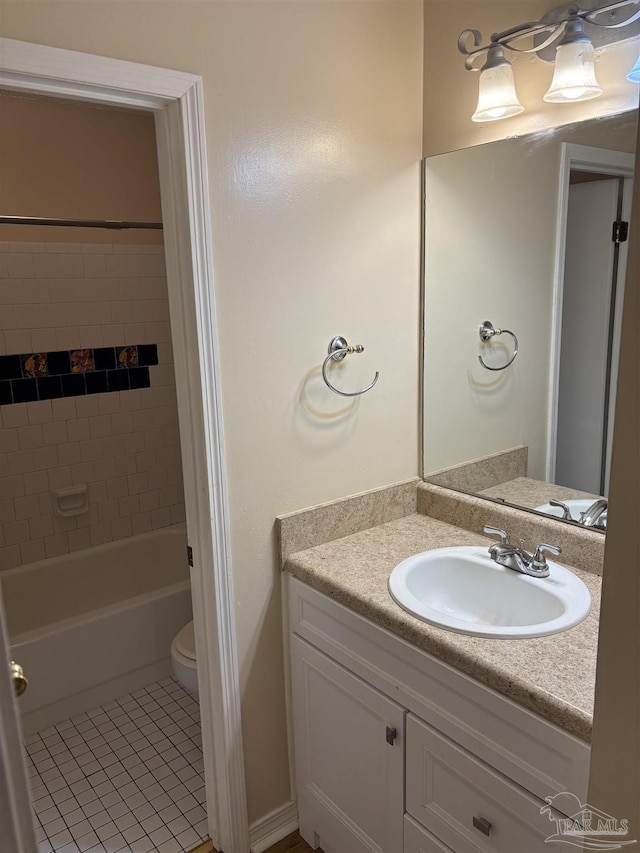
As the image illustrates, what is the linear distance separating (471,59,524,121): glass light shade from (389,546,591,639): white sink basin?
3.85 feet

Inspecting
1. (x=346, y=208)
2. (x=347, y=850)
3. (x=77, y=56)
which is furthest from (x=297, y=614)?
(x=77, y=56)

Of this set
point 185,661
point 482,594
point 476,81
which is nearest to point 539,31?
point 476,81

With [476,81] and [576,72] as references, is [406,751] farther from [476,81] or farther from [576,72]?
[476,81]

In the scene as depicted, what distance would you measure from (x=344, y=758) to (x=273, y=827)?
445mm

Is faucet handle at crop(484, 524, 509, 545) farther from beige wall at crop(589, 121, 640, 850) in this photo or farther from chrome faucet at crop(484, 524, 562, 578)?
beige wall at crop(589, 121, 640, 850)

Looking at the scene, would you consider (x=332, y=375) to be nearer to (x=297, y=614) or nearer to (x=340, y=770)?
(x=297, y=614)

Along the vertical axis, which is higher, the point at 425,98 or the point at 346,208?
the point at 425,98

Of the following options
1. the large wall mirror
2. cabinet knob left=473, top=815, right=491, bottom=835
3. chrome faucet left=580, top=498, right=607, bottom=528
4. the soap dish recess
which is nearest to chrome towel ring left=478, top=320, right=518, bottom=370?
the large wall mirror

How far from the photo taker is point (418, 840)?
58.6 inches

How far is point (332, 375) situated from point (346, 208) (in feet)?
1.53

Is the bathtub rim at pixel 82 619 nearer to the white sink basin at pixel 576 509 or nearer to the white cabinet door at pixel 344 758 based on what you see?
the white cabinet door at pixel 344 758

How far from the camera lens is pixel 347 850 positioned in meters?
1.75

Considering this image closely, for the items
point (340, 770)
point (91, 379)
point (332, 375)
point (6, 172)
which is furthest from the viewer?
point (91, 379)

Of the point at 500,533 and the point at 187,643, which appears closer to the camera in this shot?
the point at 500,533
